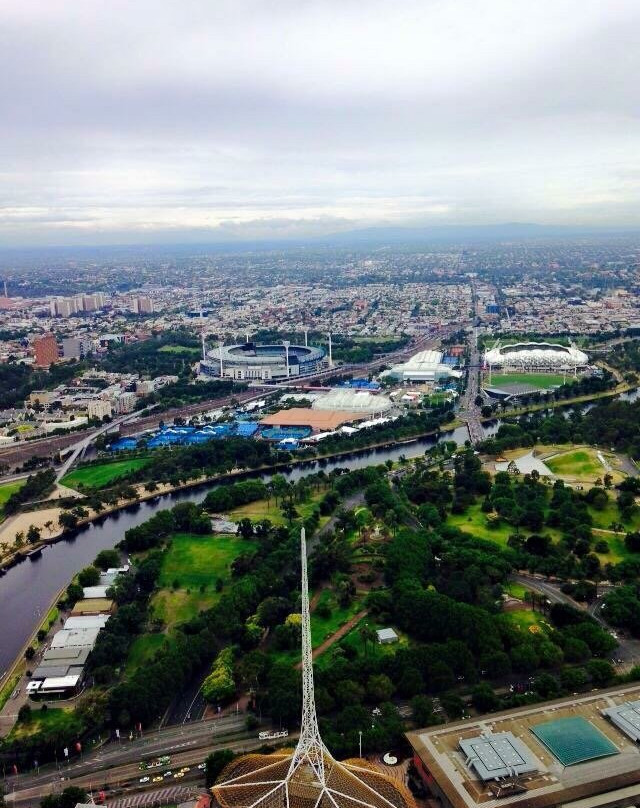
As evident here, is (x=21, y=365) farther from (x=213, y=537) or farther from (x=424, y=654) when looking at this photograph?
(x=424, y=654)

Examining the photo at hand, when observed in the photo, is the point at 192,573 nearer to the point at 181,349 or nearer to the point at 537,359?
the point at 537,359

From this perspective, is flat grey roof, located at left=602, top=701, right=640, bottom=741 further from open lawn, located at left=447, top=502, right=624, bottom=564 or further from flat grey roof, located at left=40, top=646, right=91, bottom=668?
flat grey roof, located at left=40, top=646, right=91, bottom=668

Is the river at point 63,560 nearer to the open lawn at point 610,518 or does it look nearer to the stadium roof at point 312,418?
the stadium roof at point 312,418

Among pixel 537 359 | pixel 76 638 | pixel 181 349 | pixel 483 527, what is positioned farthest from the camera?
pixel 181 349

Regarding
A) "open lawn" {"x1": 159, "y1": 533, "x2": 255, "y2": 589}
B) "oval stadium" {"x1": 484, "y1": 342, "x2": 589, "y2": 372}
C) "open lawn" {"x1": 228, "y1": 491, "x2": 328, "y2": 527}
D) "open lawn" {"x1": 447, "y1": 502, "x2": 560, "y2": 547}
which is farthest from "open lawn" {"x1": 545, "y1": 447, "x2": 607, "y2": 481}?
"oval stadium" {"x1": 484, "y1": 342, "x2": 589, "y2": 372}

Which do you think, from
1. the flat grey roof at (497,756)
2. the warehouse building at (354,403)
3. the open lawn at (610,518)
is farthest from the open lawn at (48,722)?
the warehouse building at (354,403)

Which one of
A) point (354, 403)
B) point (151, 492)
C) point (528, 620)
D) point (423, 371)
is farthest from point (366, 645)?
point (423, 371)
